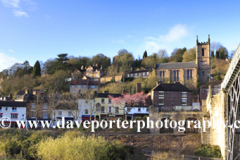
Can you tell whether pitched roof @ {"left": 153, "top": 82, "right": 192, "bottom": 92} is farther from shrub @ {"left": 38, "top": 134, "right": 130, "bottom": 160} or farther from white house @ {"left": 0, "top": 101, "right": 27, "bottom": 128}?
shrub @ {"left": 38, "top": 134, "right": 130, "bottom": 160}

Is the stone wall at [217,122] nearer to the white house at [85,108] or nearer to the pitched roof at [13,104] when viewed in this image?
the white house at [85,108]

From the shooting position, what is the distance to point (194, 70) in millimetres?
65625

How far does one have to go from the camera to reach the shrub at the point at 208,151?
87.2ft

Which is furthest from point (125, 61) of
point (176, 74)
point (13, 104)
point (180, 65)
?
point (13, 104)

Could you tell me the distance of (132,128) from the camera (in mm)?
37219

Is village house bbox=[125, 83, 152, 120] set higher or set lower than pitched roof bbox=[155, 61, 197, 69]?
lower

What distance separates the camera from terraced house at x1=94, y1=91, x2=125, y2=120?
150 ft

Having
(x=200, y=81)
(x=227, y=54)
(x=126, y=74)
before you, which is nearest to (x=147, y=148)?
(x=200, y=81)

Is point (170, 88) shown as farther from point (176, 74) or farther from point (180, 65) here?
point (180, 65)

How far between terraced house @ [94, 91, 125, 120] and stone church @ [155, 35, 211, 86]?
24871 millimetres

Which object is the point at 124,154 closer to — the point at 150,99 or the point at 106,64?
the point at 150,99

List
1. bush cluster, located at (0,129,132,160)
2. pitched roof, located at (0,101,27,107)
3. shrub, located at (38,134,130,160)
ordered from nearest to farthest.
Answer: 1. shrub, located at (38,134,130,160)
2. bush cluster, located at (0,129,132,160)
3. pitched roof, located at (0,101,27,107)

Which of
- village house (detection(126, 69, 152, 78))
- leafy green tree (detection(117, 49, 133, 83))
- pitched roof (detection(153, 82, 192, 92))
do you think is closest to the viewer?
pitched roof (detection(153, 82, 192, 92))

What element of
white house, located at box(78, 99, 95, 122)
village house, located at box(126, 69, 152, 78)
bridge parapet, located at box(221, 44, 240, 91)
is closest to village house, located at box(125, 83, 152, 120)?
white house, located at box(78, 99, 95, 122)
